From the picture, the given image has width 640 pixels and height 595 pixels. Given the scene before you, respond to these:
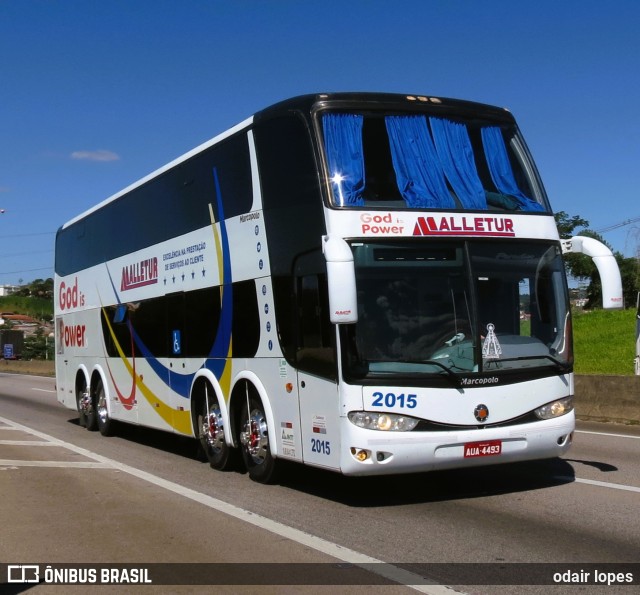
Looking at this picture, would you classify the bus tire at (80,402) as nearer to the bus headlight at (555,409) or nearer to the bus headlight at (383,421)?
the bus headlight at (383,421)

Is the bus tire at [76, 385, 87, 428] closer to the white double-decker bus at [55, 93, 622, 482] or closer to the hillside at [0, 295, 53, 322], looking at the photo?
the white double-decker bus at [55, 93, 622, 482]

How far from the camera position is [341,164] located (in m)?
8.83

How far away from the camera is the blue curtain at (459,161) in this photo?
30.0 ft

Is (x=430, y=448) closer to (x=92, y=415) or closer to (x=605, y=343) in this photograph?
(x=92, y=415)

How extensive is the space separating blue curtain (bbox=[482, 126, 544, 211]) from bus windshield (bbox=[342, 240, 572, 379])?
0.70 m

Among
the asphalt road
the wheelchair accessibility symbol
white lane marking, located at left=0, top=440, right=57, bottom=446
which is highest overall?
the wheelchair accessibility symbol

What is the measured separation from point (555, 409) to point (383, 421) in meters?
1.87

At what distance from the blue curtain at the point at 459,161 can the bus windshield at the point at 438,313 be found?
0.54 m

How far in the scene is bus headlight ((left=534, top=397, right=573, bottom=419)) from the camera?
893 centimetres

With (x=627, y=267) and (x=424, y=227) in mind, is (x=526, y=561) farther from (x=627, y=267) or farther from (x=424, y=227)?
(x=627, y=267)

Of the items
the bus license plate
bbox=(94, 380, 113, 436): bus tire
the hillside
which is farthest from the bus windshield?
the hillside

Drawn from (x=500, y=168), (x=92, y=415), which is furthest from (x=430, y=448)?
(x=92, y=415)

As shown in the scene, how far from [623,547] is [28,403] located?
72.2 ft

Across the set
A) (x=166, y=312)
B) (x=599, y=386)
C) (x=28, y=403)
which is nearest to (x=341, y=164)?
(x=166, y=312)
